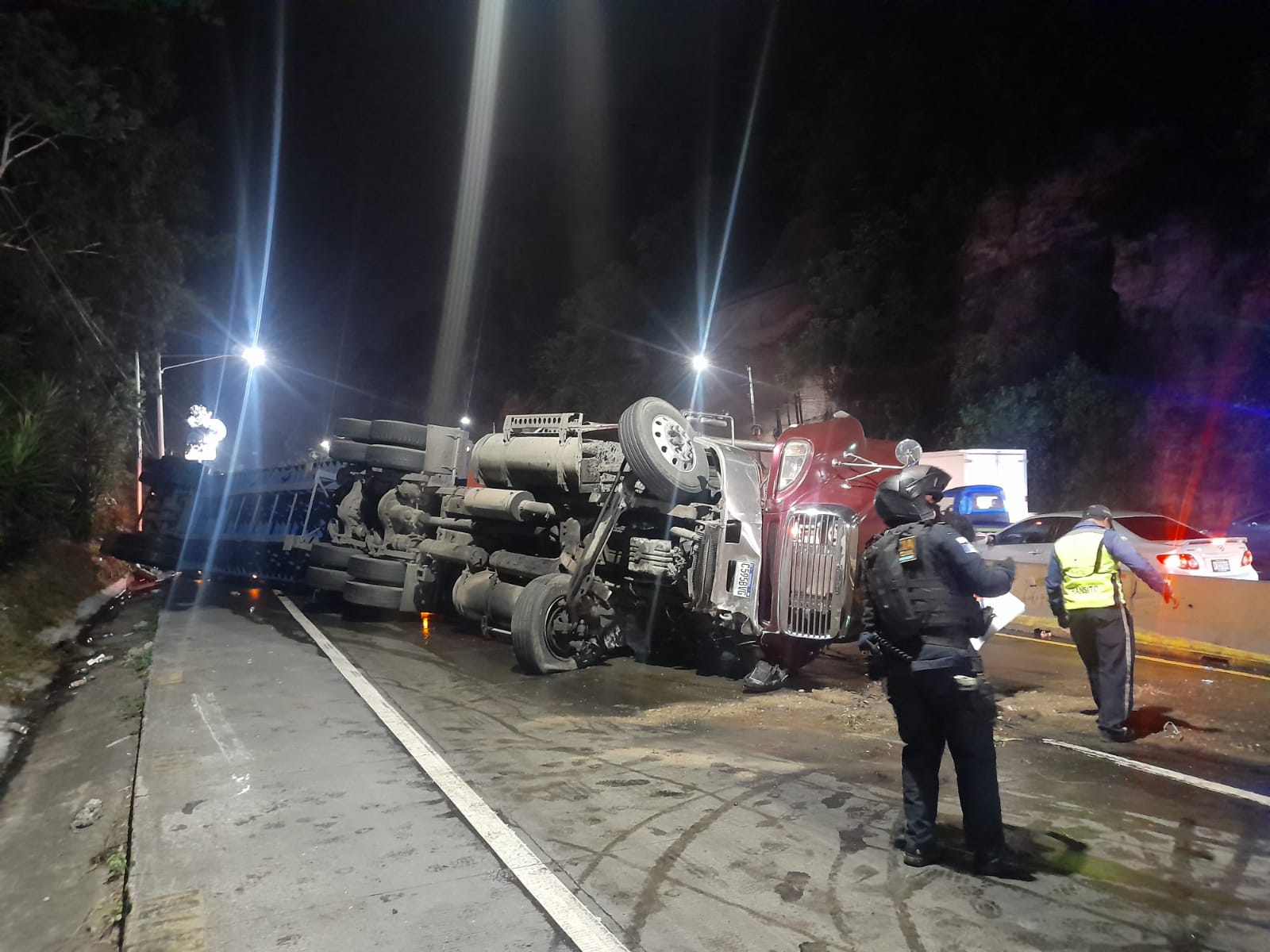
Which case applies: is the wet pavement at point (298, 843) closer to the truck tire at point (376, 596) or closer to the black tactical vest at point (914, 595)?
the black tactical vest at point (914, 595)

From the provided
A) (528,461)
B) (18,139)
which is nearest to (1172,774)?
(528,461)

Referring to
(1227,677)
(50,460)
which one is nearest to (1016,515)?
(1227,677)

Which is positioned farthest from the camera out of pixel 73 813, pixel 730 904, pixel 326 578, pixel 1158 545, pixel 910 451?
pixel 326 578

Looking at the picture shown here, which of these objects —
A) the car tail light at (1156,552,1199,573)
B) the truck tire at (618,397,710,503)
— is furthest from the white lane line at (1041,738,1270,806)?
the car tail light at (1156,552,1199,573)

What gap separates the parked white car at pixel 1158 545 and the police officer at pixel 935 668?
5124 mm

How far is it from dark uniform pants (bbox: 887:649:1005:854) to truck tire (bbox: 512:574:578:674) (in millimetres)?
4668

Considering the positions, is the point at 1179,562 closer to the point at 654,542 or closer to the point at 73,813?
the point at 654,542

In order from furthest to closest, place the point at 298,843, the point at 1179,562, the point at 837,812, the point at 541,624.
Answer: the point at 1179,562, the point at 541,624, the point at 837,812, the point at 298,843

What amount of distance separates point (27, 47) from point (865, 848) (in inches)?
562

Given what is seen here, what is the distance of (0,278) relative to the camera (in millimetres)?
13500

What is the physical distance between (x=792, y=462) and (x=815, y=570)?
54.2 inches

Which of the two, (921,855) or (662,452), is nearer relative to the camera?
(921,855)

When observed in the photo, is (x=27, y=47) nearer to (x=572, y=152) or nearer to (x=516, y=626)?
(x=516, y=626)

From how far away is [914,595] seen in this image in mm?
3773
